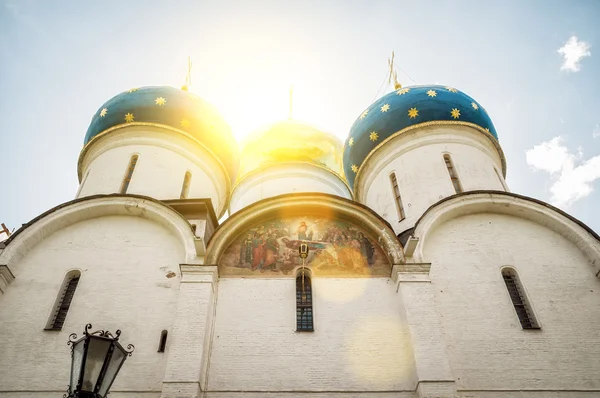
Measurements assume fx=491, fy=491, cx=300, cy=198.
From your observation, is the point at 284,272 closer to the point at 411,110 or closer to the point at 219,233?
the point at 219,233

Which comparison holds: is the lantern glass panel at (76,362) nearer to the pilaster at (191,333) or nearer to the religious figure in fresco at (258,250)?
the pilaster at (191,333)

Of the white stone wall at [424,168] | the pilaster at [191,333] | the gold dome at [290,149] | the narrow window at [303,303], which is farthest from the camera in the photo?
the gold dome at [290,149]

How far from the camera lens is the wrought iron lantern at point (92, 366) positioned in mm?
3617

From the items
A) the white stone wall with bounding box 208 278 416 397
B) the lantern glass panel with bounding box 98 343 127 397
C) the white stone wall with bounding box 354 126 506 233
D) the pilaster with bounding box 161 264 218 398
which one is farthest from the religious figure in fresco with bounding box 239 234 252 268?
A: the lantern glass panel with bounding box 98 343 127 397

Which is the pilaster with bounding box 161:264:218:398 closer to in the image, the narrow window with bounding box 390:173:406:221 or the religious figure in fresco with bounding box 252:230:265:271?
the religious figure in fresco with bounding box 252:230:265:271

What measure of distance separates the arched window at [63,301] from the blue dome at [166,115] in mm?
Answer: 4569

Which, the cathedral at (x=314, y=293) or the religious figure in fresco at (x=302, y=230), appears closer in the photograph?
the cathedral at (x=314, y=293)

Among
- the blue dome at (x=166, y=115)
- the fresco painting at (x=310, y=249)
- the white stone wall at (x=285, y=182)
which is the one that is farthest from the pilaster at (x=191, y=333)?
the white stone wall at (x=285, y=182)

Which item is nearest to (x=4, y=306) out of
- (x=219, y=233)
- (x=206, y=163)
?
(x=219, y=233)

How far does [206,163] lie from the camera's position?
12.4 meters

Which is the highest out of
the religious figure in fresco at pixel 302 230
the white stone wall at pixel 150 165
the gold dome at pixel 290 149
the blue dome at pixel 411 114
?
the gold dome at pixel 290 149

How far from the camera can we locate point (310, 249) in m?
8.91

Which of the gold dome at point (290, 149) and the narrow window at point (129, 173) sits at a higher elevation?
the gold dome at point (290, 149)

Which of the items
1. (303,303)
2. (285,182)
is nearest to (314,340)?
(303,303)
